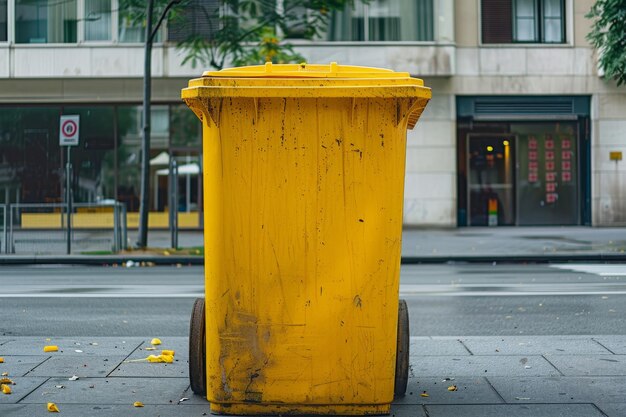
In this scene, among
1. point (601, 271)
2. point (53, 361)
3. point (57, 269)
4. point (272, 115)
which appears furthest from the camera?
point (57, 269)

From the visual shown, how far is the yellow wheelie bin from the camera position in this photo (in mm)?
4812

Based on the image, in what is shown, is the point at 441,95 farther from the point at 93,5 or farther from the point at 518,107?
the point at 93,5

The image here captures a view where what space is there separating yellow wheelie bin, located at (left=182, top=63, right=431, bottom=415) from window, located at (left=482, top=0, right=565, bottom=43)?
21.1 meters

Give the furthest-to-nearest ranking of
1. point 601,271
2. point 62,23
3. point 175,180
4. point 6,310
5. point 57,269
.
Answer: point 62,23
point 175,180
point 57,269
point 601,271
point 6,310

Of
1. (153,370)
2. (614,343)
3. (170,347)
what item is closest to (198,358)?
(153,370)

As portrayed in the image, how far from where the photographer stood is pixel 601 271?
14.2 metres

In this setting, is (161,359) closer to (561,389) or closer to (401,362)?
(401,362)

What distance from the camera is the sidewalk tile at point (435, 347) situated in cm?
671

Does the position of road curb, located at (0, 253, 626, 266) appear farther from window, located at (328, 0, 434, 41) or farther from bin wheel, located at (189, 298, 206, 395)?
bin wheel, located at (189, 298, 206, 395)

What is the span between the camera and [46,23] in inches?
967

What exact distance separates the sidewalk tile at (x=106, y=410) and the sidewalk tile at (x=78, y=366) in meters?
0.79

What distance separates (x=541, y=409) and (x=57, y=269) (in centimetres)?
1215

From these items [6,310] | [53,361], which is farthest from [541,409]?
[6,310]

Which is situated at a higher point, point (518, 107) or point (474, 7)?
point (474, 7)
